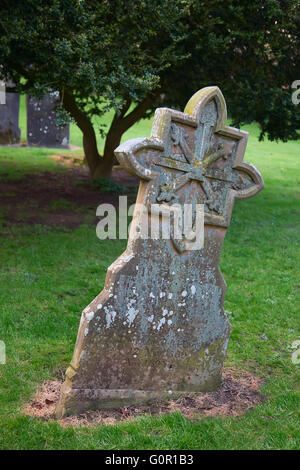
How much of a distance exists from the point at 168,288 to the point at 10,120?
17112 mm

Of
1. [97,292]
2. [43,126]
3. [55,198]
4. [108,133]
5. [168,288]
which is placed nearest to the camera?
[168,288]

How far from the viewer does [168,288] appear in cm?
475

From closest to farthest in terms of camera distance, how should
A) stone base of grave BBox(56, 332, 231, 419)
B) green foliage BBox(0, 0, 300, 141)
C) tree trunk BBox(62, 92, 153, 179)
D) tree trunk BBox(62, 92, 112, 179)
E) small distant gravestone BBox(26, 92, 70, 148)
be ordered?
1. stone base of grave BBox(56, 332, 231, 419)
2. green foliage BBox(0, 0, 300, 141)
3. tree trunk BBox(62, 92, 153, 179)
4. tree trunk BBox(62, 92, 112, 179)
5. small distant gravestone BBox(26, 92, 70, 148)

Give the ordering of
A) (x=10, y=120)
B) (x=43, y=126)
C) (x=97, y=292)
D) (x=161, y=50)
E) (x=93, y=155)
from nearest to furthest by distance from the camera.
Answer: (x=97, y=292), (x=161, y=50), (x=93, y=155), (x=10, y=120), (x=43, y=126)

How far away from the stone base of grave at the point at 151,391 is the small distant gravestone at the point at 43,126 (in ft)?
50.9

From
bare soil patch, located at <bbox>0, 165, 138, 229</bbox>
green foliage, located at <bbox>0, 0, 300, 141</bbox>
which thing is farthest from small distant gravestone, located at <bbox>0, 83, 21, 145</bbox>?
green foliage, located at <bbox>0, 0, 300, 141</bbox>

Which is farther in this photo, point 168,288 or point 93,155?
point 93,155

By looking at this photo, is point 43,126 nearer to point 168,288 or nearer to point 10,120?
point 10,120

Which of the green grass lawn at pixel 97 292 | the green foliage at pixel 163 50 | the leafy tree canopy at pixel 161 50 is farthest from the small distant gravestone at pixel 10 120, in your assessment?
the green grass lawn at pixel 97 292

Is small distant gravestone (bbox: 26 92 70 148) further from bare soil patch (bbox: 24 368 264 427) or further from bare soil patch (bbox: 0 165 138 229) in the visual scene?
bare soil patch (bbox: 24 368 264 427)

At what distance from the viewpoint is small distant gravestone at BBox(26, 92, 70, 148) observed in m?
19.5

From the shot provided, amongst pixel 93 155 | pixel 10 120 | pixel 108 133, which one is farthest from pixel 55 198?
pixel 10 120

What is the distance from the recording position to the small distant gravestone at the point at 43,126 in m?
19.5

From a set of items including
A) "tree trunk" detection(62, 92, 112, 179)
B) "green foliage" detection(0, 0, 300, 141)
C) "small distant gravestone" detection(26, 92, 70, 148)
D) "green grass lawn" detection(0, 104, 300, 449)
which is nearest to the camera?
"green grass lawn" detection(0, 104, 300, 449)
